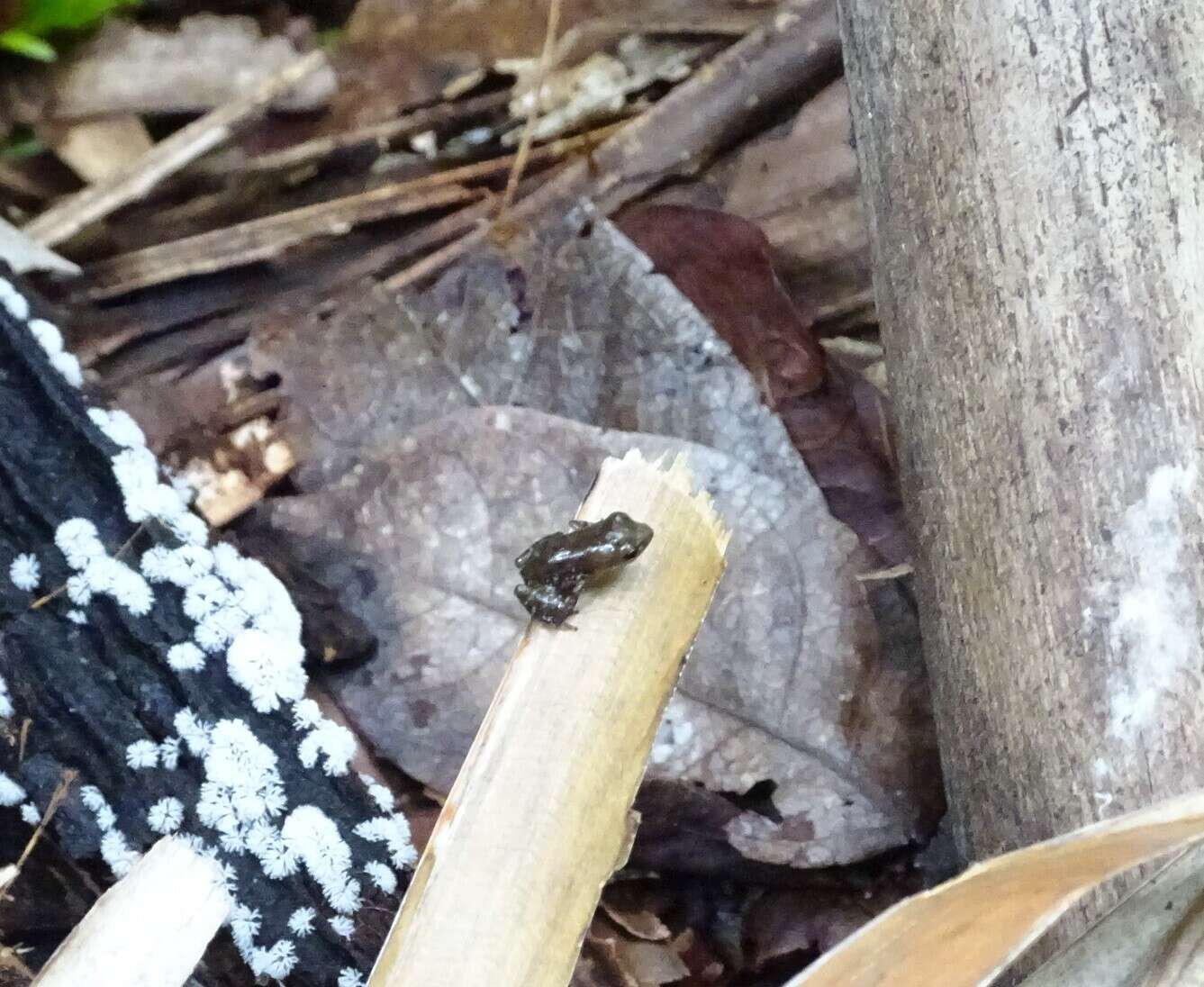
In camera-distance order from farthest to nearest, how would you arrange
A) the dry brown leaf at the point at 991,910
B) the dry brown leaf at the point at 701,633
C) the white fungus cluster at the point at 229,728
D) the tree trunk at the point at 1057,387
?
the dry brown leaf at the point at 701,633, the white fungus cluster at the point at 229,728, the tree trunk at the point at 1057,387, the dry brown leaf at the point at 991,910

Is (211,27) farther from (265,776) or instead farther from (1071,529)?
(1071,529)

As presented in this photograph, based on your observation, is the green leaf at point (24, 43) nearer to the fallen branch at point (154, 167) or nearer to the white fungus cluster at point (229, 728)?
the fallen branch at point (154, 167)

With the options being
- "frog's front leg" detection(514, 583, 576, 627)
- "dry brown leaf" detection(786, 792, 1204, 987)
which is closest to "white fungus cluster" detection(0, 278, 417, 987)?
"frog's front leg" detection(514, 583, 576, 627)

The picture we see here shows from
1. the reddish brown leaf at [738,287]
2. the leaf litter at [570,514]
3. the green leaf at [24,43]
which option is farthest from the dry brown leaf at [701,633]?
the green leaf at [24,43]

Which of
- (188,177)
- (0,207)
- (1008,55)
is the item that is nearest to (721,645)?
(1008,55)

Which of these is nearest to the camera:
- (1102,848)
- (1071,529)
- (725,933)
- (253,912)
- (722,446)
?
(1102,848)

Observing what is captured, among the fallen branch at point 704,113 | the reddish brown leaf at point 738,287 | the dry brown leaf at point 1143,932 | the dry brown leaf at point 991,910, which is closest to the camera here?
the dry brown leaf at point 991,910

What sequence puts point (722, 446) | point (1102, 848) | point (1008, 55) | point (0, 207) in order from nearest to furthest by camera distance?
point (1102, 848) < point (1008, 55) < point (722, 446) < point (0, 207)

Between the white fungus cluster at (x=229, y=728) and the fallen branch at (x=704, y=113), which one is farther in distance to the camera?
the fallen branch at (x=704, y=113)
